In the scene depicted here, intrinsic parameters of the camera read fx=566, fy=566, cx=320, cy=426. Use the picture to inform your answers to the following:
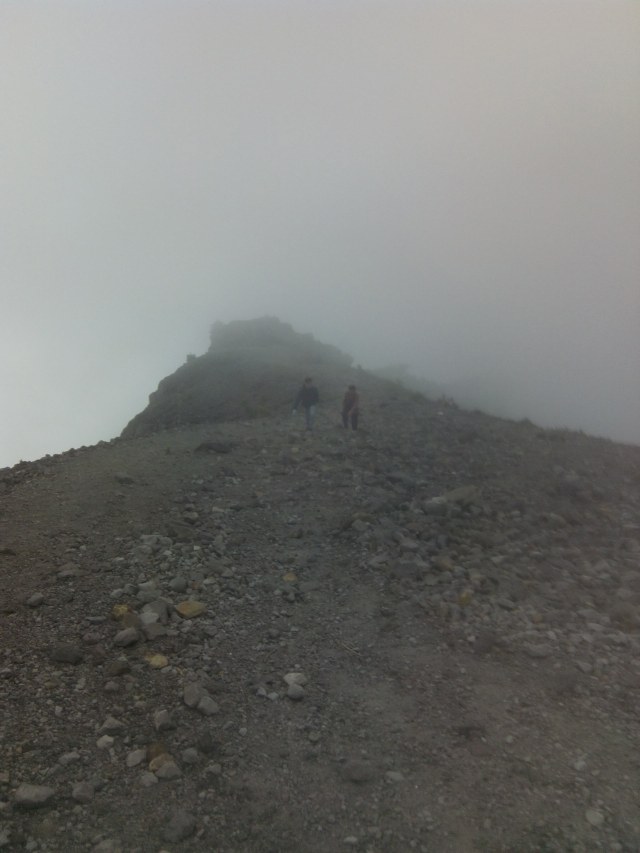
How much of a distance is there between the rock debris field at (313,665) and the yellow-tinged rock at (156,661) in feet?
0.11

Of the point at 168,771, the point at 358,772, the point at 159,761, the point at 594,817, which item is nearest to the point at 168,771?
the point at 168,771

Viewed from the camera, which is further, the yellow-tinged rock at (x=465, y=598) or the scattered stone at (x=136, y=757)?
the yellow-tinged rock at (x=465, y=598)

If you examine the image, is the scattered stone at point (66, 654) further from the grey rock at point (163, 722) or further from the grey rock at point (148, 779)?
the grey rock at point (148, 779)

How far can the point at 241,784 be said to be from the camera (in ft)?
15.7

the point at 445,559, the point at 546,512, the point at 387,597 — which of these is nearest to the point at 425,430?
the point at 546,512

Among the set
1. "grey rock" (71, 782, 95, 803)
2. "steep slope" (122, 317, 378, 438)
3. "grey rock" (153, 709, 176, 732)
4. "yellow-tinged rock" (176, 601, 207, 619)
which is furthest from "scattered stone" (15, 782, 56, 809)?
"steep slope" (122, 317, 378, 438)

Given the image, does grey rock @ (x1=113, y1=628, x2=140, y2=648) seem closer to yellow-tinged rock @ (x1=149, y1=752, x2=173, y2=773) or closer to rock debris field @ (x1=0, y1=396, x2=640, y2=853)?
rock debris field @ (x1=0, y1=396, x2=640, y2=853)

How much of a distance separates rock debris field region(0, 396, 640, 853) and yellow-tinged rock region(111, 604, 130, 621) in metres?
0.04

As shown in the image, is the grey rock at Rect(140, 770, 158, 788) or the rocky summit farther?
the grey rock at Rect(140, 770, 158, 788)

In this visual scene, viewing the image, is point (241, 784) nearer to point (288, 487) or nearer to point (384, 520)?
point (384, 520)

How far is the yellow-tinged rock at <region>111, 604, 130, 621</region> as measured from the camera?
6.65m

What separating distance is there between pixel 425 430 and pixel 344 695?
38.5ft

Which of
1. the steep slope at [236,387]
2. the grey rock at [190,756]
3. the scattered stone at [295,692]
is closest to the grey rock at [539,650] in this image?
the scattered stone at [295,692]

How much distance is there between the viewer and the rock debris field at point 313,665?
14.7 feet
